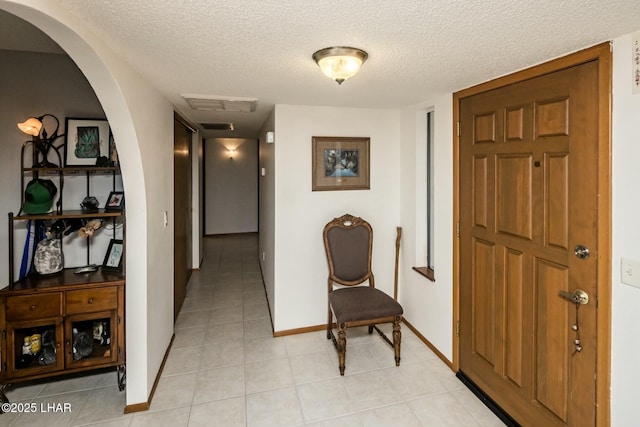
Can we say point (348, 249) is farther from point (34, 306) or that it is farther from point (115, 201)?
point (34, 306)

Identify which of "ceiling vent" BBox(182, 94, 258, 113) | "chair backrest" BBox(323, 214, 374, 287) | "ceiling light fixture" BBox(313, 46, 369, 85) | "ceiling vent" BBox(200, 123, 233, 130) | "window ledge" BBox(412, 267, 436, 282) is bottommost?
"window ledge" BBox(412, 267, 436, 282)

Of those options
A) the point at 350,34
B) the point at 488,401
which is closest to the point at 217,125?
the point at 350,34

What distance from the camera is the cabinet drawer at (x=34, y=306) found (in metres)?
2.00

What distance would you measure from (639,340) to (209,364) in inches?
106

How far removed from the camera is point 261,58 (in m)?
1.81

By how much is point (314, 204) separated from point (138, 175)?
5.13ft

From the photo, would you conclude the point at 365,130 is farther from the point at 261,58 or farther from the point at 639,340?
the point at 639,340

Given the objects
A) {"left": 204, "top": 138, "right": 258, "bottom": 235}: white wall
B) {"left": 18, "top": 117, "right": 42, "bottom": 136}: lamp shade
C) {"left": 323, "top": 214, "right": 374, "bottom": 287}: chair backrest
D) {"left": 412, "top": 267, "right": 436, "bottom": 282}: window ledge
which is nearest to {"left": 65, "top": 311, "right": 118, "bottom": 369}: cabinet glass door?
{"left": 18, "top": 117, "right": 42, "bottom": 136}: lamp shade

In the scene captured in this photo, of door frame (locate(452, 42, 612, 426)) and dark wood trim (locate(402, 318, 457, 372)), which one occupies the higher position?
door frame (locate(452, 42, 612, 426))

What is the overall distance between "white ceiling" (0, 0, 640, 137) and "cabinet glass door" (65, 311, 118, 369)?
64.3 inches

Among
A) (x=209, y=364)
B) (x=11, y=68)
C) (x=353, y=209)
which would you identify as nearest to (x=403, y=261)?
(x=353, y=209)

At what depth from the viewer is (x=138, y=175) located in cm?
207

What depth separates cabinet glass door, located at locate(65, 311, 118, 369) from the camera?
6.98 ft

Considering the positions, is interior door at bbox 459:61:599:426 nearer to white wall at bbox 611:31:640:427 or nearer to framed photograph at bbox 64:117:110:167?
white wall at bbox 611:31:640:427
